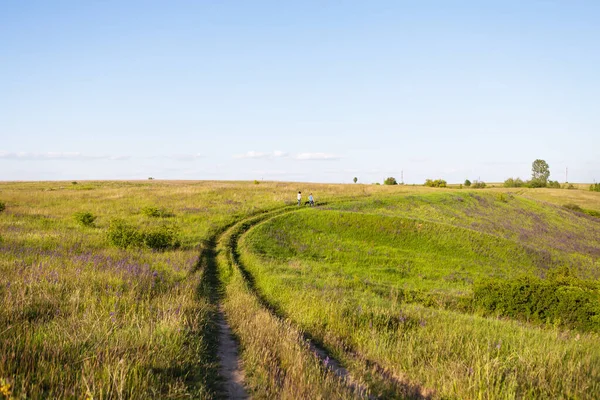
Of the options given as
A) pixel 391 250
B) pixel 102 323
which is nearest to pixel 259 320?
pixel 102 323

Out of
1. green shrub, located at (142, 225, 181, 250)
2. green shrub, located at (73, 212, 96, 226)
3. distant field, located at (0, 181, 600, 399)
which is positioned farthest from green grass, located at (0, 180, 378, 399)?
green shrub, located at (73, 212, 96, 226)

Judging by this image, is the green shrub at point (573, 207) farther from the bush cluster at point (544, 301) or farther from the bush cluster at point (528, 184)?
the bush cluster at point (544, 301)

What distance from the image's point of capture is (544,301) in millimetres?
16422

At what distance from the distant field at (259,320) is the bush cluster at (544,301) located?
8cm

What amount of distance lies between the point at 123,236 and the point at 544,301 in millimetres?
21488

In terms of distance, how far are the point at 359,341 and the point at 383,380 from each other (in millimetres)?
2231

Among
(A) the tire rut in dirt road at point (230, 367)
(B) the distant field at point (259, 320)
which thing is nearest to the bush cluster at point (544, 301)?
(B) the distant field at point (259, 320)

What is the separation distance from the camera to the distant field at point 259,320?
5.75m

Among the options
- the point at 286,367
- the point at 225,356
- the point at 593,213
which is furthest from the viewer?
the point at 593,213

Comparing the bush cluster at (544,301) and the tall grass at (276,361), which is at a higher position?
the tall grass at (276,361)

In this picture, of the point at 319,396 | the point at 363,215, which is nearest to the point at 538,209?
the point at 363,215

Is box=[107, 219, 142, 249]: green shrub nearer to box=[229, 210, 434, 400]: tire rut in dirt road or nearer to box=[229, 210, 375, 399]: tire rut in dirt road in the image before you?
box=[229, 210, 375, 399]: tire rut in dirt road

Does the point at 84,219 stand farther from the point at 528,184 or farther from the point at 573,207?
the point at 528,184

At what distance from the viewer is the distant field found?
5.75 metres
